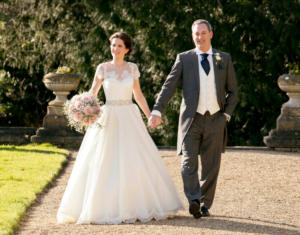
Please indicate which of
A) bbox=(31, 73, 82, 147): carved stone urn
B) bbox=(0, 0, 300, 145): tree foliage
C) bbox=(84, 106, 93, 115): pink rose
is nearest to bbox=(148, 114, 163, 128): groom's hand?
bbox=(84, 106, 93, 115): pink rose

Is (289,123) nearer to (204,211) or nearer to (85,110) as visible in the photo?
(204,211)

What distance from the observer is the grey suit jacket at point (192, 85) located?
18.9 ft

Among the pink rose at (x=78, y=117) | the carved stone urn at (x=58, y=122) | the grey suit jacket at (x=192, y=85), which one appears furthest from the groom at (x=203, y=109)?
the carved stone urn at (x=58, y=122)

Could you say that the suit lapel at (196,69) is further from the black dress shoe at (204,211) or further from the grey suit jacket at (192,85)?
the black dress shoe at (204,211)

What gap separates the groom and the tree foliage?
8.04 m

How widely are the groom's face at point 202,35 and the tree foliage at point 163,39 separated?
802cm

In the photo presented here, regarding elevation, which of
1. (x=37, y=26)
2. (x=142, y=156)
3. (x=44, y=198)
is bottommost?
(x=44, y=198)

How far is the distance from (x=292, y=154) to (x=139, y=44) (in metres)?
4.72

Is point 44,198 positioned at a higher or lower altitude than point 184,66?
lower

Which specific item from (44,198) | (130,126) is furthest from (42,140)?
(130,126)

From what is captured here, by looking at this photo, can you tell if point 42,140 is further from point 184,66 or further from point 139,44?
point 184,66

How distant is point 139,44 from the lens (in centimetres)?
1434

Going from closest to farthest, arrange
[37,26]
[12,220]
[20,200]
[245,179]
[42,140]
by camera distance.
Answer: [12,220] → [20,200] → [245,179] → [42,140] → [37,26]

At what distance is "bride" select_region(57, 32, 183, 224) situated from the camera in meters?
5.52
